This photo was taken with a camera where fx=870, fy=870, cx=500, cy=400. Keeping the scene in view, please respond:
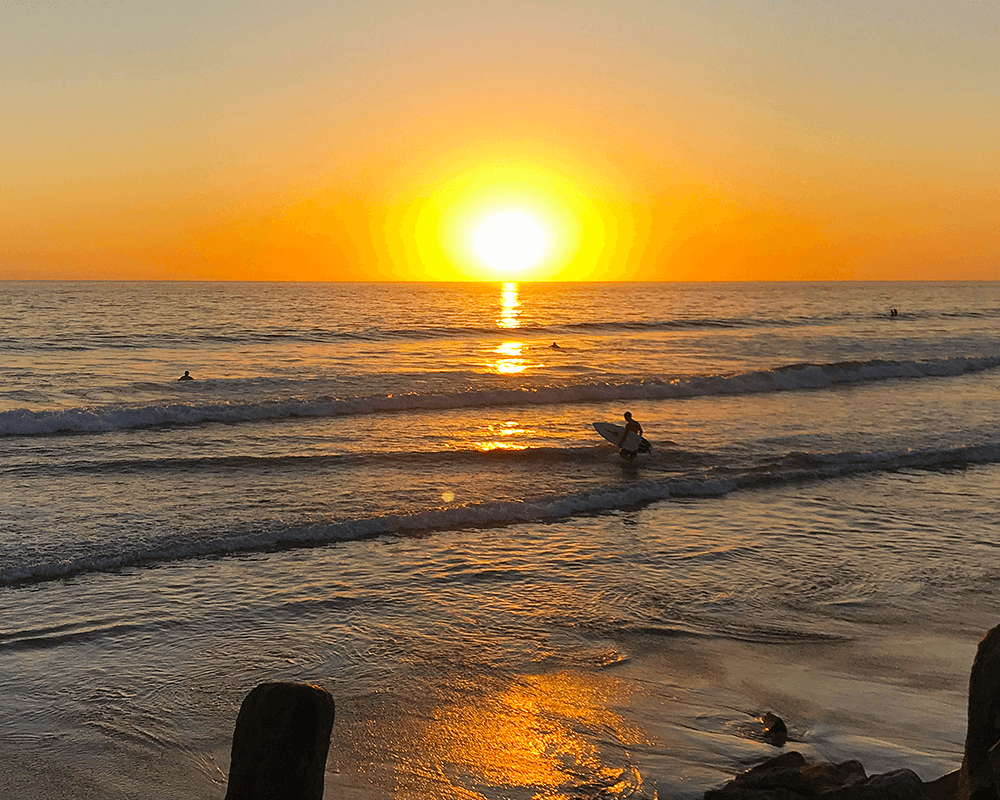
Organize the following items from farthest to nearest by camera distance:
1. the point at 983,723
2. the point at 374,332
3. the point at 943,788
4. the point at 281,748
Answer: the point at 374,332
the point at 943,788
the point at 983,723
the point at 281,748

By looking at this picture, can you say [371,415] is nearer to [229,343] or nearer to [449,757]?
[449,757]

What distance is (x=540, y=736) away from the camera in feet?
23.4

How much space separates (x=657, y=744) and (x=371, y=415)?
68.6 ft

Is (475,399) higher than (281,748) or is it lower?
lower

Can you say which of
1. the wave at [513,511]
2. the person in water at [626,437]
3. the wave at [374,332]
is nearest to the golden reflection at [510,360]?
the wave at [374,332]

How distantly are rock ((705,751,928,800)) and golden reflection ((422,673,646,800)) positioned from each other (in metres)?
1.00

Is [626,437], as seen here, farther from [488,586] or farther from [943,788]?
[943,788]

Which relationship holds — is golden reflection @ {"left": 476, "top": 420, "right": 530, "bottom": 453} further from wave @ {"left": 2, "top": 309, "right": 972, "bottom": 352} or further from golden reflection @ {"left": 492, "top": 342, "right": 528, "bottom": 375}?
wave @ {"left": 2, "top": 309, "right": 972, "bottom": 352}

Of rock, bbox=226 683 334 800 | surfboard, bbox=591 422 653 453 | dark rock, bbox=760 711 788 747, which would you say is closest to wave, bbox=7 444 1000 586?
surfboard, bbox=591 422 653 453

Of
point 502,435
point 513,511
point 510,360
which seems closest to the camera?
point 513,511

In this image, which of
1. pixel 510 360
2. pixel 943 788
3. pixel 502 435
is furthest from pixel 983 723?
pixel 510 360

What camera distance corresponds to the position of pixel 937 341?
2210 inches

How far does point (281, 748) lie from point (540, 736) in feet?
13.0

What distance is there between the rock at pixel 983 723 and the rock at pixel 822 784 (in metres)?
1.14
